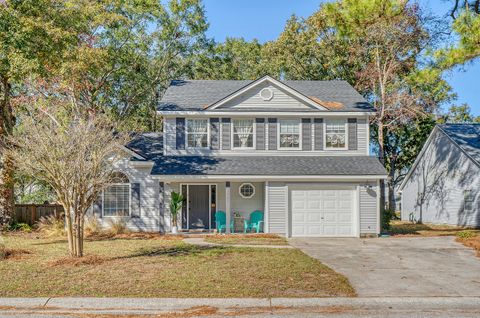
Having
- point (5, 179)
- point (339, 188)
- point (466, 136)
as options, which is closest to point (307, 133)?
point (339, 188)

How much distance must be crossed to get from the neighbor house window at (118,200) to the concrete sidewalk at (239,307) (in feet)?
43.9

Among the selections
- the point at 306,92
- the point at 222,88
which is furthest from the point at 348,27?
the point at 222,88

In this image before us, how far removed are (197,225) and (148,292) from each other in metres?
13.3

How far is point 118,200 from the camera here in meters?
22.3

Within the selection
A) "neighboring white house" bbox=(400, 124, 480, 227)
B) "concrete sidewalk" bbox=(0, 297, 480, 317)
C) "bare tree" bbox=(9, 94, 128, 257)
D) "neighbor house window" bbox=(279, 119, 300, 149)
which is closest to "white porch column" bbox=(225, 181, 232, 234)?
"neighbor house window" bbox=(279, 119, 300, 149)

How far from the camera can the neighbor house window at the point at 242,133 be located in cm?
2247

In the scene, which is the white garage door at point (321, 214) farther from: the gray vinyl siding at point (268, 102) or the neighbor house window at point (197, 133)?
the neighbor house window at point (197, 133)

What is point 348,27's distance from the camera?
Result: 27.9 metres

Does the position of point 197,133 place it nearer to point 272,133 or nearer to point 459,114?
point 272,133

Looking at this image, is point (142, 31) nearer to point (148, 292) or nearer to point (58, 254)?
point (58, 254)

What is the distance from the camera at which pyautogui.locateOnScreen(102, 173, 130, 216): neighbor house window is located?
875 inches

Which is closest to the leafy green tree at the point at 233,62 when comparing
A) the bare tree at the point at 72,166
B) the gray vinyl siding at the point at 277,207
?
the gray vinyl siding at the point at 277,207

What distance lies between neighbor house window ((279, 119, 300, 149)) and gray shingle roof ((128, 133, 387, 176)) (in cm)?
65

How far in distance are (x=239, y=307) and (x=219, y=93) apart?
54.8 feet
